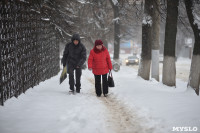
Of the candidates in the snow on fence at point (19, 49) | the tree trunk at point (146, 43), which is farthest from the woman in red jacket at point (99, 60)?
the tree trunk at point (146, 43)

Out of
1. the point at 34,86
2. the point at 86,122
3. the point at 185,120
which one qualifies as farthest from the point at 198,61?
the point at 34,86

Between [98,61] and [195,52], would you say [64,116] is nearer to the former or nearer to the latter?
[98,61]

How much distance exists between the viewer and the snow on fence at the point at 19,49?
216 inches

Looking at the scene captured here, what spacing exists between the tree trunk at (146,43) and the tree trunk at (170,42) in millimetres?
2010

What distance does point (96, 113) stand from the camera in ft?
18.1

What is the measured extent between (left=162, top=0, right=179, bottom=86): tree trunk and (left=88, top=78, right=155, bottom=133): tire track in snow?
11.7ft

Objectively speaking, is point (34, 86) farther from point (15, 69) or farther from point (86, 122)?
point (86, 122)

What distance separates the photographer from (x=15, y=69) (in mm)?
6207

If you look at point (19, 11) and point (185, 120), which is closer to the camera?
point (185, 120)

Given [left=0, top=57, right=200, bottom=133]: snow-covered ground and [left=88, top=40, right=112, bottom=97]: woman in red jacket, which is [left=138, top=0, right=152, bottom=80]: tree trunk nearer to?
[left=0, top=57, right=200, bottom=133]: snow-covered ground

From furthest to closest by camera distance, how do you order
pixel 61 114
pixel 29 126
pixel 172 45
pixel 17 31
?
pixel 172 45 < pixel 17 31 < pixel 61 114 < pixel 29 126

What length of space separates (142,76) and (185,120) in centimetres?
699

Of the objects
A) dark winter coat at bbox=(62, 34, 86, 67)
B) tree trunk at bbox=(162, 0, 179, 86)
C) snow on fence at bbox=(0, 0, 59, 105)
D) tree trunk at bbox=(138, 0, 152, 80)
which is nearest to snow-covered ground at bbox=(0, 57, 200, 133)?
snow on fence at bbox=(0, 0, 59, 105)

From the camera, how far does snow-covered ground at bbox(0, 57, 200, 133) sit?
175 inches
